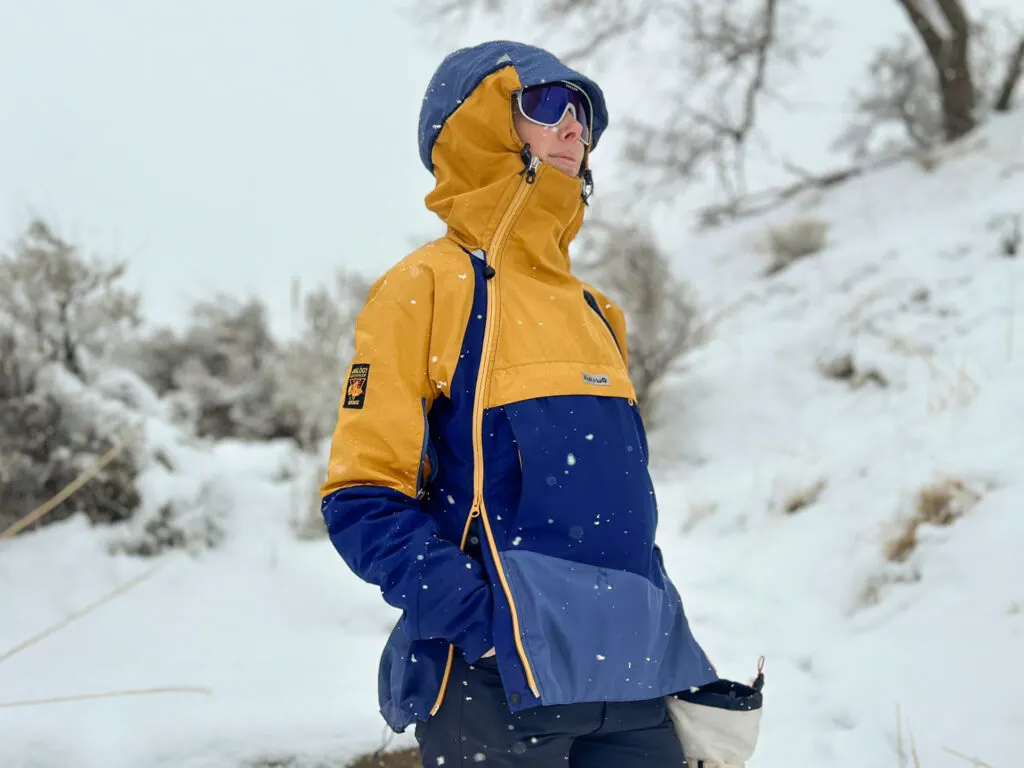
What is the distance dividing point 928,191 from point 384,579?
8436 mm

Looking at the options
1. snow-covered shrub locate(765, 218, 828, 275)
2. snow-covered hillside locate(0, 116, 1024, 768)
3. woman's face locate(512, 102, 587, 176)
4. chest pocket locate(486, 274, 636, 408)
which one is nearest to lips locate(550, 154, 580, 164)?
woman's face locate(512, 102, 587, 176)

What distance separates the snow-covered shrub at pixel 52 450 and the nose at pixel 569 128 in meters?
3.02

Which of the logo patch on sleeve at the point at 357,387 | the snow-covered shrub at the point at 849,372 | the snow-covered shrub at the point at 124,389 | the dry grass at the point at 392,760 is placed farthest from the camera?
the snow-covered shrub at the point at 849,372

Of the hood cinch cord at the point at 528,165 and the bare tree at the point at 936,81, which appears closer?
the hood cinch cord at the point at 528,165

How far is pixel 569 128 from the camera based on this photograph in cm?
137

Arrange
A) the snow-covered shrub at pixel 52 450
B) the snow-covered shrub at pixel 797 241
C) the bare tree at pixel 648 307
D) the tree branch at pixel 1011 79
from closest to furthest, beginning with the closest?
the snow-covered shrub at pixel 52 450 < the bare tree at pixel 648 307 < the snow-covered shrub at pixel 797 241 < the tree branch at pixel 1011 79

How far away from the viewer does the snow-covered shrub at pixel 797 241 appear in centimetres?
786

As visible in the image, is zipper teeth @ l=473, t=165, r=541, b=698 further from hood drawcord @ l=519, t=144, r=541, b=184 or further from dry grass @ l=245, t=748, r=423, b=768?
dry grass @ l=245, t=748, r=423, b=768

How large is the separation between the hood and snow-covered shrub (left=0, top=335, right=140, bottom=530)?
285 cm

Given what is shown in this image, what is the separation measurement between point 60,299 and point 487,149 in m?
3.75

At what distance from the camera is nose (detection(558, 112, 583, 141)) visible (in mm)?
1357

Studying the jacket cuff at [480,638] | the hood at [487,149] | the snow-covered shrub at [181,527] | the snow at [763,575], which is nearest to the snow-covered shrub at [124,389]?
the snow at [763,575]

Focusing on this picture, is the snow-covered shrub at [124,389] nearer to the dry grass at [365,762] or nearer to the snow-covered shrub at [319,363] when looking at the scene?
the snow-covered shrub at [319,363]

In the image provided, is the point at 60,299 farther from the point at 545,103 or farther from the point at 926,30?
the point at 926,30
